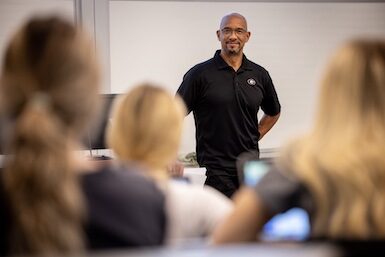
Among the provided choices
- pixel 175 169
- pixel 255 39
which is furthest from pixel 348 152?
pixel 255 39

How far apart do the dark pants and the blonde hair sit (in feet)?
8.08

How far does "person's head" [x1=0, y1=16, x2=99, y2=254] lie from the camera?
1261 mm

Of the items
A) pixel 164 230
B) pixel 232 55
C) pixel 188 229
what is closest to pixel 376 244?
pixel 164 230

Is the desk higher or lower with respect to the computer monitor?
lower

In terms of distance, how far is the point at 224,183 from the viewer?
3.95m

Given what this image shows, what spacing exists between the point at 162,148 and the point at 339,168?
17.5 inches

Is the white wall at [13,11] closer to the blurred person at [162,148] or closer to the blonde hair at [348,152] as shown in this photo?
the blurred person at [162,148]

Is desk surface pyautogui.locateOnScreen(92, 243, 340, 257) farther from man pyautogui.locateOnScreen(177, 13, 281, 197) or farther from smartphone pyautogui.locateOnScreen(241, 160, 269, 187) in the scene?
man pyautogui.locateOnScreen(177, 13, 281, 197)

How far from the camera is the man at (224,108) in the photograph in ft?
13.1

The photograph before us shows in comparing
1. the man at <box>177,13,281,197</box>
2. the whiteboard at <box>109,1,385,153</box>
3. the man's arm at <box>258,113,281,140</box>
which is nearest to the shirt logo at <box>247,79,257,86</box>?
the man at <box>177,13,281,197</box>

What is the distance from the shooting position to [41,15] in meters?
1.38

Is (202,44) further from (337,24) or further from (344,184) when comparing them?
(344,184)

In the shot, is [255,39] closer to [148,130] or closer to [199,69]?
[199,69]

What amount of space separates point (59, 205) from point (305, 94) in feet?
13.1
